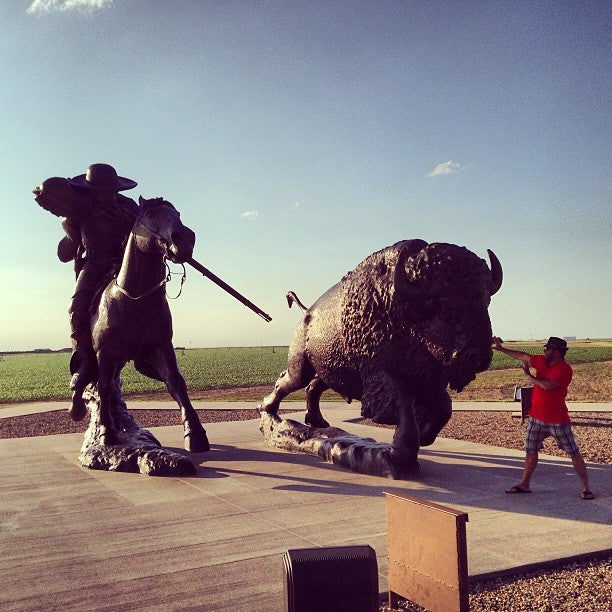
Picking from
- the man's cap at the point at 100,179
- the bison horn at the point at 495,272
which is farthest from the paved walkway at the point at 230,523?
the man's cap at the point at 100,179

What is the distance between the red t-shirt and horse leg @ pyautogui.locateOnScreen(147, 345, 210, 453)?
336cm

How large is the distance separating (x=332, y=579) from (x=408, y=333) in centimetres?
353

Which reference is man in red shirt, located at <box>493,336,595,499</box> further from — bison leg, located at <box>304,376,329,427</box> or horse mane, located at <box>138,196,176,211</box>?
horse mane, located at <box>138,196,176,211</box>

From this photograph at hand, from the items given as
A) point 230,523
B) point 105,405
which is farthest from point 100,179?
point 230,523

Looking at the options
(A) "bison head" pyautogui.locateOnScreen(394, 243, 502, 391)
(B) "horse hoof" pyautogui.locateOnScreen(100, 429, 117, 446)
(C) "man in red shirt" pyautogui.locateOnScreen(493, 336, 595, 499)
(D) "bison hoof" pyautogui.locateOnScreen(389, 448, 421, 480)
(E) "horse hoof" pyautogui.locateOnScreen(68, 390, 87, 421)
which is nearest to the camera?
(C) "man in red shirt" pyautogui.locateOnScreen(493, 336, 595, 499)

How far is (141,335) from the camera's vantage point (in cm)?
694

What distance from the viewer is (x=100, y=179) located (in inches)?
294

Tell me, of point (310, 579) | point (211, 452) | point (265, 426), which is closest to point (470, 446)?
point (265, 426)

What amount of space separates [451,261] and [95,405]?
465 centimetres

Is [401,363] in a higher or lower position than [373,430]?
higher

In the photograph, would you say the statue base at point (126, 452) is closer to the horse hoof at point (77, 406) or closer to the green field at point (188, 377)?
the horse hoof at point (77, 406)

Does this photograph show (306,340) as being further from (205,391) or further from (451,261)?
(205,391)

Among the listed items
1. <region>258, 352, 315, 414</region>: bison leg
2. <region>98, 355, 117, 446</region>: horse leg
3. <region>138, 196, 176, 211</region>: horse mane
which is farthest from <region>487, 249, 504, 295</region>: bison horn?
<region>98, 355, 117, 446</region>: horse leg

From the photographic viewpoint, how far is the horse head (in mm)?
6012
